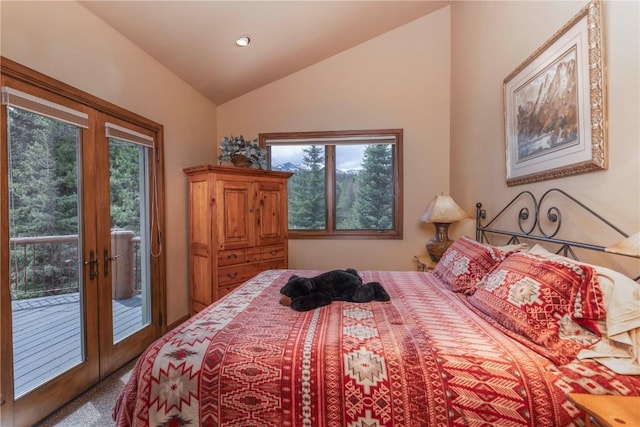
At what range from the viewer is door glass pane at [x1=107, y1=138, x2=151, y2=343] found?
230 cm

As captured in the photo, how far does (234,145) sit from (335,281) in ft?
6.98

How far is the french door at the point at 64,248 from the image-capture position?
160 centimetres

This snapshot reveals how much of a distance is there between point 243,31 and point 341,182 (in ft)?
6.41

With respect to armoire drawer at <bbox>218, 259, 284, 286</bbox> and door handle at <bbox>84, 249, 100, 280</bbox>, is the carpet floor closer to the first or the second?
door handle at <bbox>84, 249, 100, 280</bbox>

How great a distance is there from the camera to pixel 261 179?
3152mm

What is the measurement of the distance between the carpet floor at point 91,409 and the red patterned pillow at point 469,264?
2.30 metres

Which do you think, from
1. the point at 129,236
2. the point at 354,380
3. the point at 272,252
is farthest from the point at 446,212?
the point at 129,236

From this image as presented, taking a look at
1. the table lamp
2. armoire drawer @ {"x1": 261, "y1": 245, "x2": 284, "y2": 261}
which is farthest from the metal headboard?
armoire drawer @ {"x1": 261, "y1": 245, "x2": 284, "y2": 261}

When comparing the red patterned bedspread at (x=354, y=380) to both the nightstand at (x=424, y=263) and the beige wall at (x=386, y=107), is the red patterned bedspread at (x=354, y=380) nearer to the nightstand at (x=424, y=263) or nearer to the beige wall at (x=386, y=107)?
the nightstand at (x=424, y=263)

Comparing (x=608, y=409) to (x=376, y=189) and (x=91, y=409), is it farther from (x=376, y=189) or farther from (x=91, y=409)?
(x=376, y=189)

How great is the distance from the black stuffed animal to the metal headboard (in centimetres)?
105

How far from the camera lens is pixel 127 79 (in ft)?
7.73

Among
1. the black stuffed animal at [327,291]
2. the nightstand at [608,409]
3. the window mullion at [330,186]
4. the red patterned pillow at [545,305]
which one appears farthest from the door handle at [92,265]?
the nightstand at [608,409]

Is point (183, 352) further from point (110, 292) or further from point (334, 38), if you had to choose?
point (334, 38)
